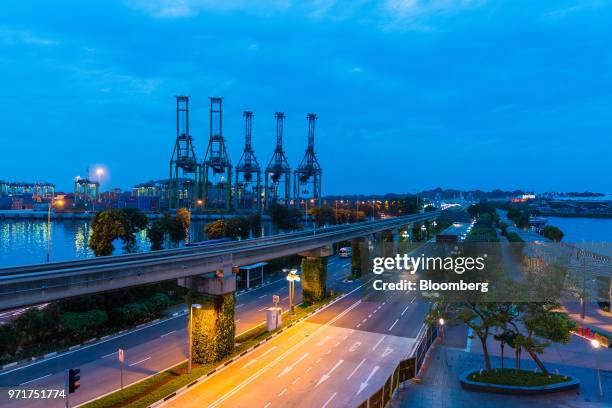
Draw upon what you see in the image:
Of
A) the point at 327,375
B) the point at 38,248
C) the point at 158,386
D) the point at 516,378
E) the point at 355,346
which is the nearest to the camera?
the point at 158,386

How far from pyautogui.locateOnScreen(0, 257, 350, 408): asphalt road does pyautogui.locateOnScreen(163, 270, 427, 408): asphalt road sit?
12.3 ft

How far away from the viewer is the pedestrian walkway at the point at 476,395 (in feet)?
59.6

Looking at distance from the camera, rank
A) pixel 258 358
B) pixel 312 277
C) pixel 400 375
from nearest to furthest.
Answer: pixel 400 375
pixel 258 358
pixel 312 277

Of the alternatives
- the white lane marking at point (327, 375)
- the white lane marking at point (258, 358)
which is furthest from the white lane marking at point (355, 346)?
the white lane marking at point (258, 358)

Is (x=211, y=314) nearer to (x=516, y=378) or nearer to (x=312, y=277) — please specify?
(x=312, y=277)

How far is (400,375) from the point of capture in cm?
1980

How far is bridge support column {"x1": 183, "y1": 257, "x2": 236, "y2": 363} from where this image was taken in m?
23.1

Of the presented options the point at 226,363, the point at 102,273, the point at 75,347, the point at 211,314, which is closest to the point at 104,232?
the point at 75,347

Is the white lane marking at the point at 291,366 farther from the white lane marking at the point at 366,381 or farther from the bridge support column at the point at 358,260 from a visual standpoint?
the bridge support column at the point at 358,260

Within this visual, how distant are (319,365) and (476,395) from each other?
26.0 ft

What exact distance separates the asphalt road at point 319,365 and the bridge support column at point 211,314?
1.35 meters

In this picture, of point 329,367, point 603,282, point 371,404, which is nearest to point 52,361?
point 329,367

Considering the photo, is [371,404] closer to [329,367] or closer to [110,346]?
[329,367]

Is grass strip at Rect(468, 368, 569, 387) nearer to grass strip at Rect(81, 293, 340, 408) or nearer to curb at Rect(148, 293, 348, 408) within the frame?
curb at Rect(148, 293, 348, 408)
